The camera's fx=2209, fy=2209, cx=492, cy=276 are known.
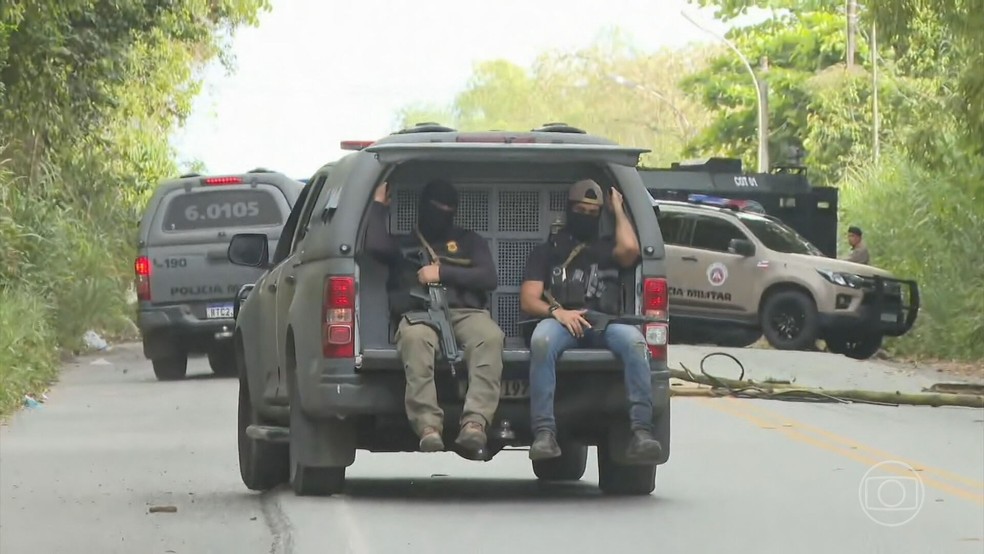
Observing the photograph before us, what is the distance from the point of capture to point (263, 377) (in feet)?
41.3

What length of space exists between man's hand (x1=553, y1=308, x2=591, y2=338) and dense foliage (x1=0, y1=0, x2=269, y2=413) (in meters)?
9.09

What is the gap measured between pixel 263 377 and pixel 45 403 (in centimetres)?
861

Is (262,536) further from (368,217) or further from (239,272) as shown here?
(239,272)

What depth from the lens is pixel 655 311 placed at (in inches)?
450

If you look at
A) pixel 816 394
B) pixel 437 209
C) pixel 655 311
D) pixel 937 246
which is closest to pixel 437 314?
pixel 437 209

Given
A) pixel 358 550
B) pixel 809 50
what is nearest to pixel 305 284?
pixel 358 550

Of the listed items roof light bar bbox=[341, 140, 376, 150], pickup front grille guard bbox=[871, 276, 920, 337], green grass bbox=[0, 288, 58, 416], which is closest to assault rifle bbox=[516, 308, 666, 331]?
roof light bar bbox=[341, 140, 376, 150]

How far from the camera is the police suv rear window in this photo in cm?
2253

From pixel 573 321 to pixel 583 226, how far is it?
577 mm

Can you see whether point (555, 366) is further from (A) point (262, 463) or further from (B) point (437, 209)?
(A) point (262, 463)

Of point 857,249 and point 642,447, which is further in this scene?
point 857,249

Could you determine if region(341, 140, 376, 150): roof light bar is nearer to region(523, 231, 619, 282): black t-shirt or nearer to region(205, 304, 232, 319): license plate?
region(523, 231, 619, 282): black t-shirt

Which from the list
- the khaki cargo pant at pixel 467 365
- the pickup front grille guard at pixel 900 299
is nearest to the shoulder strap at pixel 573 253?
the khaki cargo pant at pixel 467 365

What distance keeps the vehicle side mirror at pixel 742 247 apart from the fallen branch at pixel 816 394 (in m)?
7.22
